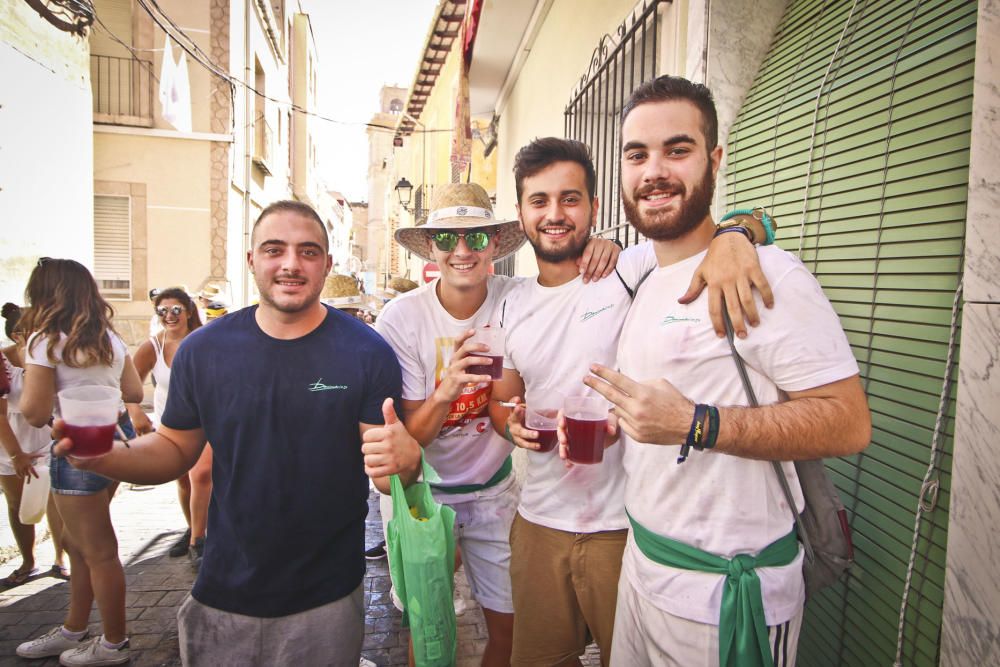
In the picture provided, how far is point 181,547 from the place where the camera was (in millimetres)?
4711

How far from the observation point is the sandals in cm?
417

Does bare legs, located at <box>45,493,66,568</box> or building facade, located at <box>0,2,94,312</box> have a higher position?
building facade, located at <box>0,2,94,312</box>

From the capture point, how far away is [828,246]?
242cm

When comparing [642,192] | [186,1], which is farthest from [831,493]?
[186,1]

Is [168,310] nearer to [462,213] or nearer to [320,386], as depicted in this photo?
[462,213]

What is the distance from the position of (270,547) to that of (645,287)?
5.69 ft

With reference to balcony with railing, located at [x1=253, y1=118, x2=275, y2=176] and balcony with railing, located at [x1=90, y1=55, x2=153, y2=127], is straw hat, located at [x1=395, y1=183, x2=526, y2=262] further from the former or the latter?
balcony with railing, located at [x1=253, y1=118, x2=275, y2=176]

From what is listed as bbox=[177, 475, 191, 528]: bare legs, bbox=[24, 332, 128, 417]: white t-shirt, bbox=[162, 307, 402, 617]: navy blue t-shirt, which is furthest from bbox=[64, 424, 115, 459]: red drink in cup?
bbox=[177, 475, 191, 528]: bare legs

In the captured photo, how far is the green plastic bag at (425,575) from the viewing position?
6.07 ft

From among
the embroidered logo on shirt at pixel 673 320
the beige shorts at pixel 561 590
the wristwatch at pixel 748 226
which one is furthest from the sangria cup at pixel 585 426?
the wristwatch at pixel 748 226

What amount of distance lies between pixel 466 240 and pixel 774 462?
179cm

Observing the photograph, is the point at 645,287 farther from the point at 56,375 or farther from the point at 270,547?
the point at 56,375

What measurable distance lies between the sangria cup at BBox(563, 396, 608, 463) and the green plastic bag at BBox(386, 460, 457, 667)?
0.50 metres


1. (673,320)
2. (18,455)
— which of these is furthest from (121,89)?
(673,320)
